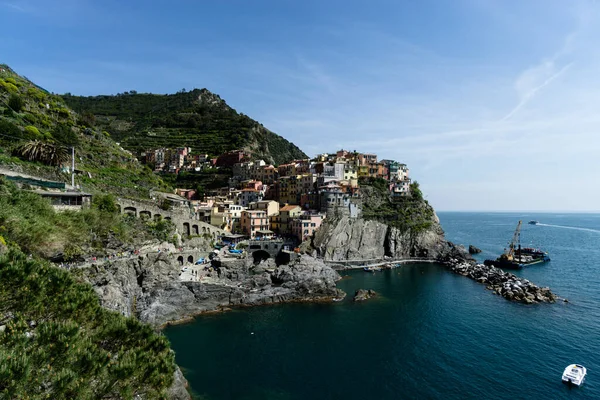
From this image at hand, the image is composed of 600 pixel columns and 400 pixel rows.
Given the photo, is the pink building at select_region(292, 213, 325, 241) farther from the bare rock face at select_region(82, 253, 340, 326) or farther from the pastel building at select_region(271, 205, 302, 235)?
the bare rock face at select_region(82, 253, 340, 326)

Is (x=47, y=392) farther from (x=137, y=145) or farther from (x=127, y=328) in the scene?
(x=137, y=145)

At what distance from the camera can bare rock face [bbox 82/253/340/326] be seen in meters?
29.3

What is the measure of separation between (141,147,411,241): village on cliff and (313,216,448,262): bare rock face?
308 centimetres

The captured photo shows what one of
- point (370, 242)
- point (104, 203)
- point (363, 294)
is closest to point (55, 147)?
point (104, 203)

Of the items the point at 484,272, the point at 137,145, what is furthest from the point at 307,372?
the point at 137,145

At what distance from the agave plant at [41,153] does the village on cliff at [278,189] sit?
20667mm

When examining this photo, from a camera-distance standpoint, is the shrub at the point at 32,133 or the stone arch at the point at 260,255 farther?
the stone arch at the point at 260,255

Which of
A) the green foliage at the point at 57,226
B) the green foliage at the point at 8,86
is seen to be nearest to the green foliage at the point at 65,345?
the green foliage at the point at 57,226

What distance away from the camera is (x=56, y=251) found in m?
24.8

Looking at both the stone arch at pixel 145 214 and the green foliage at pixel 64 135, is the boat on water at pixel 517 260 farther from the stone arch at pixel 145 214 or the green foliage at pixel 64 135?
the green foliage at pixel 64 135

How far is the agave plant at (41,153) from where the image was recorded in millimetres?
41094

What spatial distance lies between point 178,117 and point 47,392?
414 ft

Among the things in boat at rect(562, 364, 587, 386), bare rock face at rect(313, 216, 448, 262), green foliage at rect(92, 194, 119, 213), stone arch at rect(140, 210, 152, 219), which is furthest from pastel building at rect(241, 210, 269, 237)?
boat at rect(562, 364, 587, 386)

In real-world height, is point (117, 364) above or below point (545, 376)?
above
